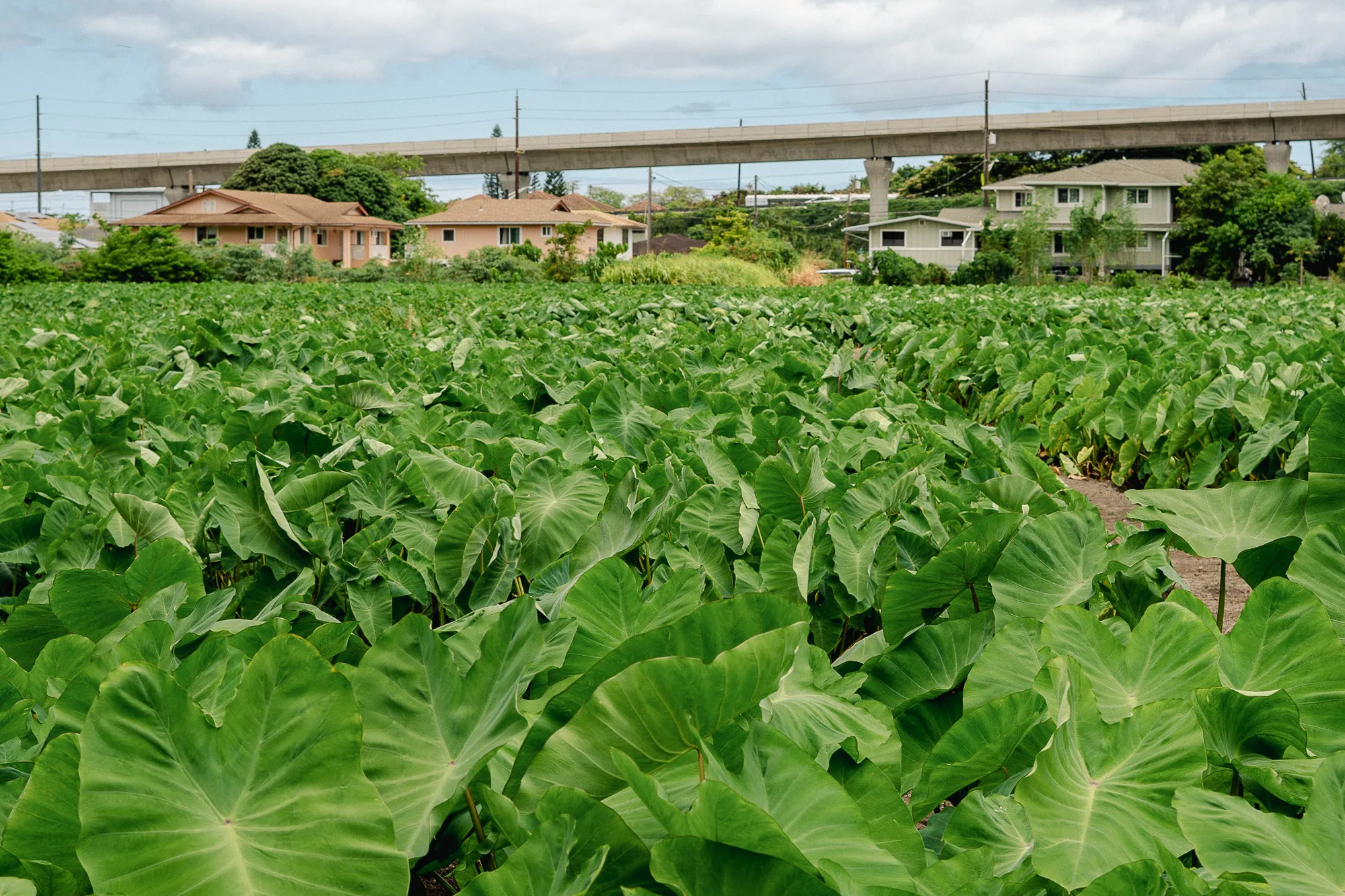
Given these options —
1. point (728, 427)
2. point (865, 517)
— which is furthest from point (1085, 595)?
point (728, 427)

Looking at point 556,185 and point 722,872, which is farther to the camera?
point 556,185

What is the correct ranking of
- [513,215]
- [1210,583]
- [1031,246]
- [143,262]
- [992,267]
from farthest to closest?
[513,215] → [1031,246] → [992,267] → [143,262] → [1210,583]

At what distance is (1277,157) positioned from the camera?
190ft

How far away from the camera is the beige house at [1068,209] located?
6256 centimetres

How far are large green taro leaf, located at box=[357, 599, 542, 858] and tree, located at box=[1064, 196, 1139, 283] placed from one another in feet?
187

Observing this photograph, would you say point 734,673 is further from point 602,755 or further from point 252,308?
point 252,308

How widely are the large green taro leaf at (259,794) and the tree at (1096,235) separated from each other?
188ft

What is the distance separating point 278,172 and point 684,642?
79535mm

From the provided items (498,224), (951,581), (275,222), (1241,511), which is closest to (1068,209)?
(498,224)

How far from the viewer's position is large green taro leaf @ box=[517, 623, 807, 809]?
80 centimetres

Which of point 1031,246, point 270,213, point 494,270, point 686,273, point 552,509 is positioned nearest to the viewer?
point 552,509

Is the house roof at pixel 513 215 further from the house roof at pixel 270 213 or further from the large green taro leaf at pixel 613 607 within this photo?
the large green taro leaf at pixel 613 607

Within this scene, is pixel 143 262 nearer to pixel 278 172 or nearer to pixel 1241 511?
pixel 1241 511

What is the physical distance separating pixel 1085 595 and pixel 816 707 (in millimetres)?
465
